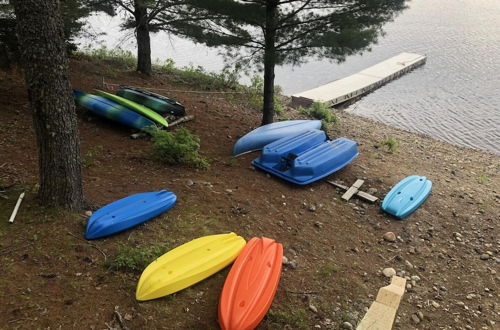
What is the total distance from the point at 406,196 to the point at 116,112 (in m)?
5.85

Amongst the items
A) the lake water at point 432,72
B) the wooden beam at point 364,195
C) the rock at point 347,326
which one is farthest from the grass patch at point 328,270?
the lake water at point 432,72

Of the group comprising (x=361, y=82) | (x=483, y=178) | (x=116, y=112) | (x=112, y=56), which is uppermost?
(x=112, y=56)

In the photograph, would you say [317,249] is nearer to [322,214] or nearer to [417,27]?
[322,214]

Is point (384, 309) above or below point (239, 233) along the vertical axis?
below

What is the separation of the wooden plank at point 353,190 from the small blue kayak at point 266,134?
194 cm

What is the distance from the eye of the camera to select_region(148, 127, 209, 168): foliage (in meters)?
6.64

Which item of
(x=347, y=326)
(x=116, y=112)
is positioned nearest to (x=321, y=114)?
(x=116, y=112)

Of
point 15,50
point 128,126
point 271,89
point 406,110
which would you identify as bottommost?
point 406,110

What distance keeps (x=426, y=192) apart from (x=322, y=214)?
8.28 ft

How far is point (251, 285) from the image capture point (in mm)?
4133

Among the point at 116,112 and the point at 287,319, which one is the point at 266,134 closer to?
the point at 116,112

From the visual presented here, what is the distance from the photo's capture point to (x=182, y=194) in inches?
227

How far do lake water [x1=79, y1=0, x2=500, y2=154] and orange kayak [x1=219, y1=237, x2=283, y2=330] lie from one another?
29.0 feet

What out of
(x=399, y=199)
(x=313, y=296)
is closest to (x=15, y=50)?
(x=313, y=296)
